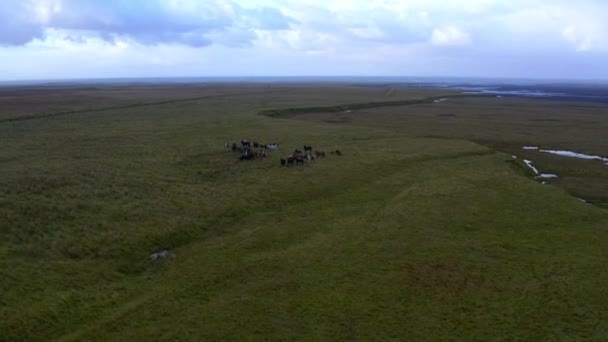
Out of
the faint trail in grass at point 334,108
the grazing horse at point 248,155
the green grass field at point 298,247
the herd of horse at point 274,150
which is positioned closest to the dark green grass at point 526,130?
the green grass field at point 298,247

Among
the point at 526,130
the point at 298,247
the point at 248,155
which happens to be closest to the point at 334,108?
the point at 526,130

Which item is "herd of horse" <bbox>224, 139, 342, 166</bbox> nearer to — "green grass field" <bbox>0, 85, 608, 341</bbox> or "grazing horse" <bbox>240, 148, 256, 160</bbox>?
"grazing horse" <bbox>240, 148, 256, 160</bbox>

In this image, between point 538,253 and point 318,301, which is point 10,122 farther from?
point 538,253

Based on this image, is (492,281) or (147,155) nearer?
(492,281)

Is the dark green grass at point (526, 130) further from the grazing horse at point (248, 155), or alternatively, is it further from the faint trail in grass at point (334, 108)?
the grazing horse at point (248, 155)

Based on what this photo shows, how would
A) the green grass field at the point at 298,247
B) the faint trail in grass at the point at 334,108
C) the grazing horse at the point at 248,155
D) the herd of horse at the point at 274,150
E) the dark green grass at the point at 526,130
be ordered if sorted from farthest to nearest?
1. the faint trail in grass at the point at 334,108
2. the grazing horse at the point at 248,155
3. the herd of horse at the point at 274,150
4. the dark green grass at the point at 526,130
5. the green grass field at the point at 298,247

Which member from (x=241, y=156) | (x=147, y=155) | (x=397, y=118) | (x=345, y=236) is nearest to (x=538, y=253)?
(x=345, y=236)
